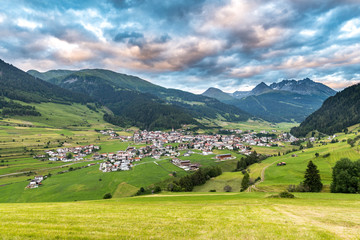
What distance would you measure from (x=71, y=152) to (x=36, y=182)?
6020cm

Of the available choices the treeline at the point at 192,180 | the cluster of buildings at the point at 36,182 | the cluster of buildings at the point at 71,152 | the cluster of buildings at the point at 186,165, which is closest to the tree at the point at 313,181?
the treeline at the point at 192,180

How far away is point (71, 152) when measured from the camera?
5354 inches

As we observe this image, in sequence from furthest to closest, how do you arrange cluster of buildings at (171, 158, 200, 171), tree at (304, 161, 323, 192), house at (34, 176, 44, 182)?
cluster of buildings at (171, 158, 200, 171) < house at (34, 176, 44, 182) < tree at (304, 161, 323, 192)

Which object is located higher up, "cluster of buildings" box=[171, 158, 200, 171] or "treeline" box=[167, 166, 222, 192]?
"treeline" box=[167, 166, 222, 192]

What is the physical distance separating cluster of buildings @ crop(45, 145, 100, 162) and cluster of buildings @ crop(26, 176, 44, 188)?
3674cm

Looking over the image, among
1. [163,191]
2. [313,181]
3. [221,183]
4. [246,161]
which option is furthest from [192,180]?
[246,161]

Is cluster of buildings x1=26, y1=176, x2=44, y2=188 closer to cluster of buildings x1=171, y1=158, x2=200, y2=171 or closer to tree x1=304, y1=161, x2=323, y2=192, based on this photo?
cluster of buildings x1=171, y1=158, x2=200, y2=171

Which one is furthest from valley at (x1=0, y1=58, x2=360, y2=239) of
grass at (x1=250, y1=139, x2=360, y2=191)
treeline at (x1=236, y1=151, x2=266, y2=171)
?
treeline at (x1=236, y1=151, x2=266, y2=171)

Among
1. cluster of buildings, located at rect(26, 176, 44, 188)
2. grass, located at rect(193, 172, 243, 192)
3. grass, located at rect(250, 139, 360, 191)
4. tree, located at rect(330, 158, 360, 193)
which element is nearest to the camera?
tree, located at rect(330, 158, 360, 193)

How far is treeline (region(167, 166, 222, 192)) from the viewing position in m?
63.5

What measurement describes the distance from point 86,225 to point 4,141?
17797 centimetres

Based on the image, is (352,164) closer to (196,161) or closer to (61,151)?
(196,161)

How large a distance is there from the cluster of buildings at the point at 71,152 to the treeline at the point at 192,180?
310 feet

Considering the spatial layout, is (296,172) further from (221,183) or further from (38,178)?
(38,178)
